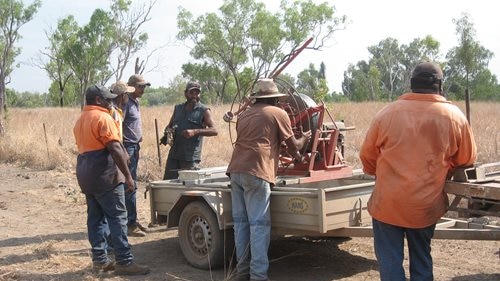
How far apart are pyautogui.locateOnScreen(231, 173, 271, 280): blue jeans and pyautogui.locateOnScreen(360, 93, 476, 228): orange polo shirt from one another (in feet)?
5.25

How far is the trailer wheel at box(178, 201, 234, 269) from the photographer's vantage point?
5.85m

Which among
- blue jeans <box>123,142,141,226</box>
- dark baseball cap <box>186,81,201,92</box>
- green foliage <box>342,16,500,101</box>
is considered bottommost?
blue jeans <box>123,142,141,226</box>

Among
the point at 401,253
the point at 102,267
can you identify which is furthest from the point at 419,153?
the point at 102,267

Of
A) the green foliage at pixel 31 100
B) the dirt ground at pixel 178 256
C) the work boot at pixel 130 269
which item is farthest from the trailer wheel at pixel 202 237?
the green foliage at pixel 31 100

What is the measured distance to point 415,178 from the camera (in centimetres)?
379

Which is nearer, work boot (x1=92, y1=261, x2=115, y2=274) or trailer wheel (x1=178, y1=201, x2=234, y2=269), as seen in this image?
trailer wheel (x1=178, y1=201, x2=234, y2=269)

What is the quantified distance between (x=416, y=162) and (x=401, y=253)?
0.63 m

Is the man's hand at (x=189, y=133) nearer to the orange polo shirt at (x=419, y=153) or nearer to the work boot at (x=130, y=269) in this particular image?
the work boot at (x=130, y=269)

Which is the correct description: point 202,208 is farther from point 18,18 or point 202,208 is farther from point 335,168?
point 18,18

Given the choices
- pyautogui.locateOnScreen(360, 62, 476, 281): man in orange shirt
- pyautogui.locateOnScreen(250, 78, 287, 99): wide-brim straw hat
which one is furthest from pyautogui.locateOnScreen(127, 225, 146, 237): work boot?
pyautogui.locateOnScreen(360, 62, 476, 281): man in orange shirt

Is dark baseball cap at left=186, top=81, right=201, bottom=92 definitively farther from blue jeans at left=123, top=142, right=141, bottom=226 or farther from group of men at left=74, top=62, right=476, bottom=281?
blue jeans at left=123, top=142, right=141, bottom=226

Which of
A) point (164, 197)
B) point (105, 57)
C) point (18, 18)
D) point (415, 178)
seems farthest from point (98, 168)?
point (105, 57)

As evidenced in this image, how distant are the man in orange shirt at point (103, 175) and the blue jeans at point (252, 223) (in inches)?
44.2

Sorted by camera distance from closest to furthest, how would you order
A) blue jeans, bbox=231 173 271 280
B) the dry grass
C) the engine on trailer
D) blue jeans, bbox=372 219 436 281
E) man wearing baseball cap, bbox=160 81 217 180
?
blue jeans, bbox=372 219 436 281
blue jeans, bbox=231 173 271 280
the engine on trailer
man wearing baseball cap, bbox=160 81 217 180
the dry grass
